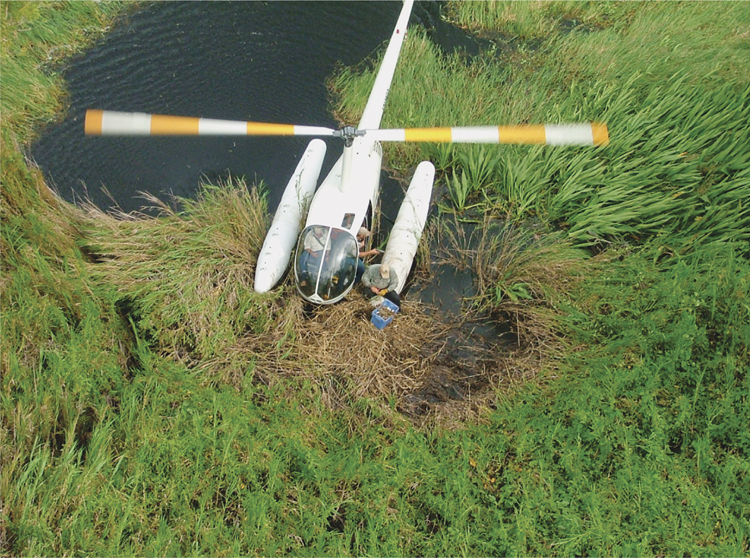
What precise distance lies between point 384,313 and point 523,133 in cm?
241

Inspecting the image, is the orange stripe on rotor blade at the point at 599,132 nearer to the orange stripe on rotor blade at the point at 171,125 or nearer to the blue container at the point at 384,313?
the blue container at the point at 384,313

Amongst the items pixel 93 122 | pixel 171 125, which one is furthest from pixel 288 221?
pixel 93 122

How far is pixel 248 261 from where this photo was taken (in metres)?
6.11

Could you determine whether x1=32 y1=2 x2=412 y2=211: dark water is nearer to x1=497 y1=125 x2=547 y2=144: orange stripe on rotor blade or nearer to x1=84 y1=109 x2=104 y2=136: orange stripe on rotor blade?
x1=84 y1=109 x2=104 y2=136: orange stripe on rotor blade

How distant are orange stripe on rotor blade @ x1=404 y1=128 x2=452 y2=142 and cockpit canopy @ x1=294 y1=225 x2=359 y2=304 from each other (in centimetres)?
123

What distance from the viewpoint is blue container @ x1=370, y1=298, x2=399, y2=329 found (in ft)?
19.1

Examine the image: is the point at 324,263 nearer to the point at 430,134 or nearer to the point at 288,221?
the point at 288,221

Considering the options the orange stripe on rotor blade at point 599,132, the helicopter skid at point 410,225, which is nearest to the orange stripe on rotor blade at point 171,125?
the helicopter skid at point 410,225

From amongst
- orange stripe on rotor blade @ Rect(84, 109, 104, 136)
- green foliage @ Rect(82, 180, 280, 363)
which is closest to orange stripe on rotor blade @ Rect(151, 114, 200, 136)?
orange stripe on rotor blade @ Rect(84, 109, 104, 136)

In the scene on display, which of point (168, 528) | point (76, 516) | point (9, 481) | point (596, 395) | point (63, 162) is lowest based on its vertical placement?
point (596, 395)

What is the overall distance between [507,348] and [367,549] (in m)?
2.90

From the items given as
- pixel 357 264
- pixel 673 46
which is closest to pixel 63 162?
pixel 357 264

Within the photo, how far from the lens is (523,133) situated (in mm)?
5164

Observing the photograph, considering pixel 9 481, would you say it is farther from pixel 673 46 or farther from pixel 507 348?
pixel 673 46
